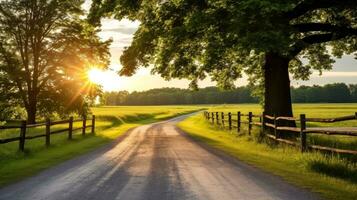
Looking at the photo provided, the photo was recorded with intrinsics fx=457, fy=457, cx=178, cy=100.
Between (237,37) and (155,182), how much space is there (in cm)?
913

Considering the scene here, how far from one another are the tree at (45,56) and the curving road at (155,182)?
2684 centimetres

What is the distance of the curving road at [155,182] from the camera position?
919 cm

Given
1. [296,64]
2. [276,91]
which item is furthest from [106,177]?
[296,64]

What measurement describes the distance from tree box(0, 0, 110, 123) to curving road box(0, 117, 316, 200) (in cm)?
2684

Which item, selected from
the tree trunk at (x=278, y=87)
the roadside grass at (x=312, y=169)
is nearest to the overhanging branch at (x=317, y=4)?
the tree trunk at (x=278, y=87)

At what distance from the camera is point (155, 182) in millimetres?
10602

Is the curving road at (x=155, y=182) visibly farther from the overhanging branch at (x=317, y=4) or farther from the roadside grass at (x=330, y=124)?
the overhanging branch at (x=317, y=4)

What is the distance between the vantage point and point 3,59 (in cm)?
3959

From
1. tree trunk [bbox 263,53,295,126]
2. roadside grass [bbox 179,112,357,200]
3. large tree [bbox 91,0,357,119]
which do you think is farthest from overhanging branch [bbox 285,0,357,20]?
roadside grass [bbox 179,112,357,200]

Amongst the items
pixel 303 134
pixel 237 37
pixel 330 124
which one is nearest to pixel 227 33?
pixel 237 37

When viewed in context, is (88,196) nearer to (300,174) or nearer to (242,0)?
(300,174)

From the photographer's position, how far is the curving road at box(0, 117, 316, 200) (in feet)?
30.1

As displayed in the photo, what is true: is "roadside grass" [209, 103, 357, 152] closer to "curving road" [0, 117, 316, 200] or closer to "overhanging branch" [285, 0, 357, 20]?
"curving road" [0, 117, 316, 200]

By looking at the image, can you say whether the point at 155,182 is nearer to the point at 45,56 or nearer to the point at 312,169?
the point at 312,169
